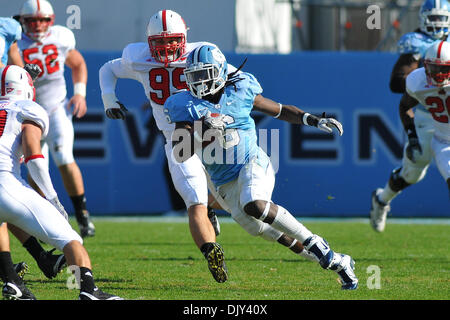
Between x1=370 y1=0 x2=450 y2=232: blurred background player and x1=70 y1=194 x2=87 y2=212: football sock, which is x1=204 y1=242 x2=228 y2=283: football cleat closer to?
x1=70 y1=194 x2=87 y2=212: football sock

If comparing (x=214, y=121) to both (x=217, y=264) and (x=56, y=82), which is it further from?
(x=56, y=82)

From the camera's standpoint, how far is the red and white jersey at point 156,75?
5918mm

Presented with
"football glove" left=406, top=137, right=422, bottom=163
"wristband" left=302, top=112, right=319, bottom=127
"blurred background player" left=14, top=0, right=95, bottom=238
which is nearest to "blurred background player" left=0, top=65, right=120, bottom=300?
"wristband" left=302, top=112, right=319, bottom=127

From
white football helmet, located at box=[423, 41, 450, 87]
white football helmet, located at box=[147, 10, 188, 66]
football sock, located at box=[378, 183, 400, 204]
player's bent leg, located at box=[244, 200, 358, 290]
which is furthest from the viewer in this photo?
football sock, located at box=[378, 183, 400, 204]

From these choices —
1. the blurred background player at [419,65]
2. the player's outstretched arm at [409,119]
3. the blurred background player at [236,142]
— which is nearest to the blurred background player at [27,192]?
the blurred background player at [236,142]

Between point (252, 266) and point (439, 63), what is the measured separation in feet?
6.40

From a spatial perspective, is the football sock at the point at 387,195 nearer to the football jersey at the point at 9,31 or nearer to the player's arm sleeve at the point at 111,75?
the player's arm sleeve at the point at 111,75

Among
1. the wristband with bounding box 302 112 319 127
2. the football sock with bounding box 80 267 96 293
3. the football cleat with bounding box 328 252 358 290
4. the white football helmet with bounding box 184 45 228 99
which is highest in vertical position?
the white football helmet with bounding box 184 45 228 99

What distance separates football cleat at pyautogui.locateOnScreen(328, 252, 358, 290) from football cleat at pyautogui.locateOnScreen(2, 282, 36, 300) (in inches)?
66.7

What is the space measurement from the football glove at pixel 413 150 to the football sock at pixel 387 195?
1.91ft

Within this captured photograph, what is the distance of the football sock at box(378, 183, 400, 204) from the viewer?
7.96 meters

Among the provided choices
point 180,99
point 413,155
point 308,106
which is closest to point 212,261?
point 180,99

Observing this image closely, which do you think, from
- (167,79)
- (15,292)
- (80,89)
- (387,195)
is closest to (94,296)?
(15,292)

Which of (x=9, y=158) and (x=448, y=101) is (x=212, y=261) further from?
(x=448, y=101)
